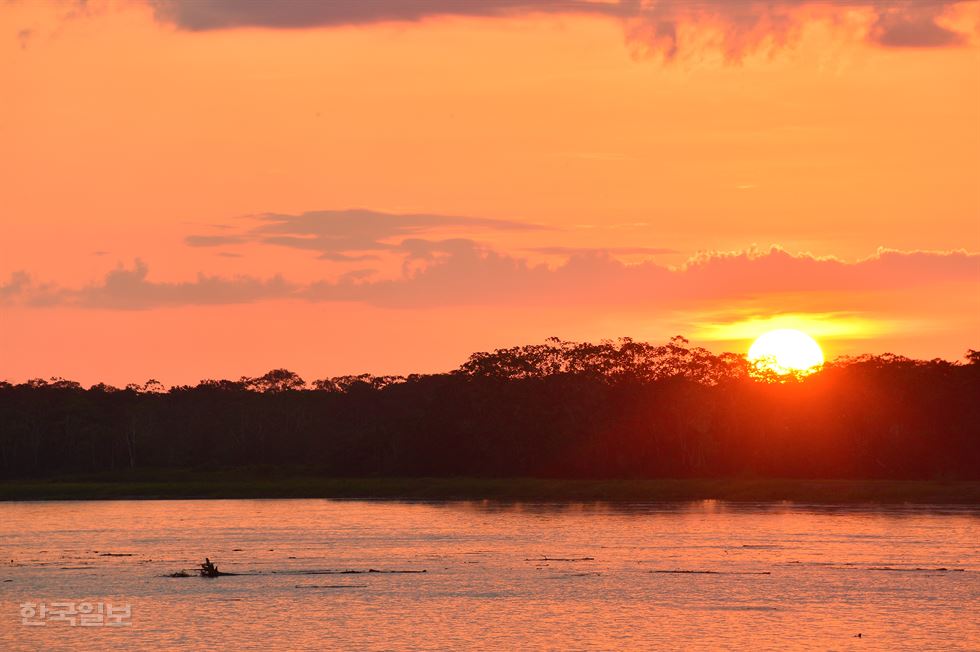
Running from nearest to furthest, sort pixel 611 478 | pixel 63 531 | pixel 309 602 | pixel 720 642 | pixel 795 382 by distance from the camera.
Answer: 1. pixel 720 642
2. pixel 309 602
3. pixel 63 531
4. pixel 611 478
5. pixel 795 382

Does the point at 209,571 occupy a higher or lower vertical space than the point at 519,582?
higher

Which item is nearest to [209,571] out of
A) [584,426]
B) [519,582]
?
[519,582]

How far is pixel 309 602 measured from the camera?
186ft

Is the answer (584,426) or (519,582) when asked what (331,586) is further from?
(584,426)

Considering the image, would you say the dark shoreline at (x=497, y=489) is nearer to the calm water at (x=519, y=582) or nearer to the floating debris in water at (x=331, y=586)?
the calm water at (x=519, y=582)

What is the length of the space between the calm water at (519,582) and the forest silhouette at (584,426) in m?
33.7

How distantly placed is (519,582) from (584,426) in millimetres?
91284

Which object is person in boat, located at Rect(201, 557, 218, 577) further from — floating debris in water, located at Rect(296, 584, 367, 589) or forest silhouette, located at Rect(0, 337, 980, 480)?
forest silhouette, located at Rect(0, 337, 980, 480)

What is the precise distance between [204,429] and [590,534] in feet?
361

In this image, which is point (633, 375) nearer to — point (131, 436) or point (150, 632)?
point (131, 436)

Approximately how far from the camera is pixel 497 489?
139 m

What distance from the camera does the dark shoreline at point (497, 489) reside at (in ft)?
392

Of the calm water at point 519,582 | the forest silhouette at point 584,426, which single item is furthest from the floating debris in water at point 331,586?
the forest silhouette at point 584,426

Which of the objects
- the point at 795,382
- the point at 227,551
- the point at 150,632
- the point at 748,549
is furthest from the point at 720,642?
the point at 795,382
